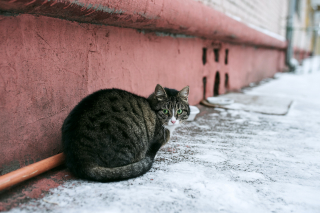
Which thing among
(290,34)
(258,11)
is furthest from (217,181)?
(290,34)

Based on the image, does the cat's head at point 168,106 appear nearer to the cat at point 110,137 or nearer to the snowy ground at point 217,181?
the cat at point 110,137

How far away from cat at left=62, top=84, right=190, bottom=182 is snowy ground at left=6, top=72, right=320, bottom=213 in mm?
76

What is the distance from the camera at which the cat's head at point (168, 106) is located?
1.87m

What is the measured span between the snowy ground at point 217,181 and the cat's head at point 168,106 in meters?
0.23

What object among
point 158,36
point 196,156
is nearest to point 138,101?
point 196,156

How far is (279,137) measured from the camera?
2.25 m

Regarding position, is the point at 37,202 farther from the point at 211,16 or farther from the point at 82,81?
the point at 211,16

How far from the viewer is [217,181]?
1.42 metres

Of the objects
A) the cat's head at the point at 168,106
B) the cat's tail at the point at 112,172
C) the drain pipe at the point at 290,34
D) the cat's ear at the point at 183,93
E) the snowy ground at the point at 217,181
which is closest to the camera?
the snowy ground at the point at 217,181

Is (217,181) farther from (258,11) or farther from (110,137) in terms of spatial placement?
(258,11)

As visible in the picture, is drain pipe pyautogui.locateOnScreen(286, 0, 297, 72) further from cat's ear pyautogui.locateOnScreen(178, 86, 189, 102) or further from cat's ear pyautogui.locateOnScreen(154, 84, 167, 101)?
cat's ear pyautogui.locateOnScreen(154, 84, 167, 101)

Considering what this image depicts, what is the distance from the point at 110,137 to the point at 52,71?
1.86 feet

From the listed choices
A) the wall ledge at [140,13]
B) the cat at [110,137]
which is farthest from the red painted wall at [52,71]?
the cat at [110,137]

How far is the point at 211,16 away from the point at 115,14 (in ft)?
5.75
